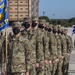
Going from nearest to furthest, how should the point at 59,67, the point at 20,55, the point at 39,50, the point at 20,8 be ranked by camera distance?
the point at 20,55, the point at 39,50, the point at 59,67, the point at 20,8

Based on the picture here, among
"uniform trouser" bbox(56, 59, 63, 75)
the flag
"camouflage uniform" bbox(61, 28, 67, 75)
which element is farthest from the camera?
"camouflage uniform" bbox(61, 28, 67, 75)

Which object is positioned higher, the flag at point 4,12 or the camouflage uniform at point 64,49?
the flag at point 4,12

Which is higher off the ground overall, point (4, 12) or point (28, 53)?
point (4, 12)

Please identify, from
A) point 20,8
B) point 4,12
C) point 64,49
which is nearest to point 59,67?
point 64,49

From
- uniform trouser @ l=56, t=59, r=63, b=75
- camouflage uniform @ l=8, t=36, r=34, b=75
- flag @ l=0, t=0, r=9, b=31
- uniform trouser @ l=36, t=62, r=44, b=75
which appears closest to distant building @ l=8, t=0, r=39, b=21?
uniform trouser @ l=56, t=59, r=63, b=75

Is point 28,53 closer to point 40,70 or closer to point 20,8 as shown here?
point 40,70

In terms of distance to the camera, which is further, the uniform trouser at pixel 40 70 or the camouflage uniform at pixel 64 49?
the camouflage uniform at pixel 64 49

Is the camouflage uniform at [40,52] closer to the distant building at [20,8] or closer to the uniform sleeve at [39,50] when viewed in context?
the uniform sleeve at [39,50]

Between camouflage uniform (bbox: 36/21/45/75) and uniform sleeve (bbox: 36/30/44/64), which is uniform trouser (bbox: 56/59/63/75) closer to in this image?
camouflage uniform (bbox: 36/21/45/75)

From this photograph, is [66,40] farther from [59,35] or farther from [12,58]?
[12,58]

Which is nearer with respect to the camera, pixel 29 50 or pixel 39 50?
pixel 29 50

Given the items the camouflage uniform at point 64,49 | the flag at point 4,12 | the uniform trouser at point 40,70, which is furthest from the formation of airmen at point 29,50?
the camouflage uniform at point 64,49

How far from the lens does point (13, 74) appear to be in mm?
8633

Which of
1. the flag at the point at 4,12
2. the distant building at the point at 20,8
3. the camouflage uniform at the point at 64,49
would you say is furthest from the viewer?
the distant building at the point at 20,8
